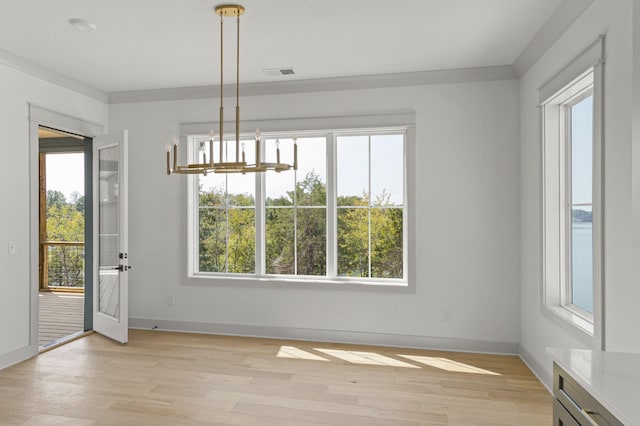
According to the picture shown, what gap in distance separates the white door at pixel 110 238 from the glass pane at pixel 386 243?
2584 millimetres

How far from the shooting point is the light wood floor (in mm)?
2807

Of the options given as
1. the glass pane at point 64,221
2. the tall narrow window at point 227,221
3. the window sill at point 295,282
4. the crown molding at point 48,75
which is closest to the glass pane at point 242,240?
the tall narrow window at point 227,221

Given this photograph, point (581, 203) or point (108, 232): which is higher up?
point (581, 203)

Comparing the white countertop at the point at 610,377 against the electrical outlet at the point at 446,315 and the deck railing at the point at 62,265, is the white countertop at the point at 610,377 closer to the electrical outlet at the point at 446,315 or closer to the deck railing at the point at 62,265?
the electrical outlet at the point at 446,315

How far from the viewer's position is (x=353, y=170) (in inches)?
178

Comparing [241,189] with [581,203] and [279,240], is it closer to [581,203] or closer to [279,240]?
[279,240]

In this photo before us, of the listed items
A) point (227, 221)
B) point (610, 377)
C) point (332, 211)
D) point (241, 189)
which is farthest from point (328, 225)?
point (610, 377)

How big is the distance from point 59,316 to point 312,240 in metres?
3.73

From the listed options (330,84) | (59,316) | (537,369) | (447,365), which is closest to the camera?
(537,369)

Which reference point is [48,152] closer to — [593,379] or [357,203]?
[357,203]

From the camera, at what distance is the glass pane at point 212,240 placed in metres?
4.86

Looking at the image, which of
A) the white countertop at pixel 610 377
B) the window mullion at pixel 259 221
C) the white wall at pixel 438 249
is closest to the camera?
the white countertop at pixel 610 377

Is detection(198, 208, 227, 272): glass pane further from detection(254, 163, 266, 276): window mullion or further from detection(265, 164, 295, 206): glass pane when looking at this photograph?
detection(265, 164, 295, 206): glass pane

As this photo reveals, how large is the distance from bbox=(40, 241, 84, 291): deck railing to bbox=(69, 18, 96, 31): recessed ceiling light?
16.5 ft
